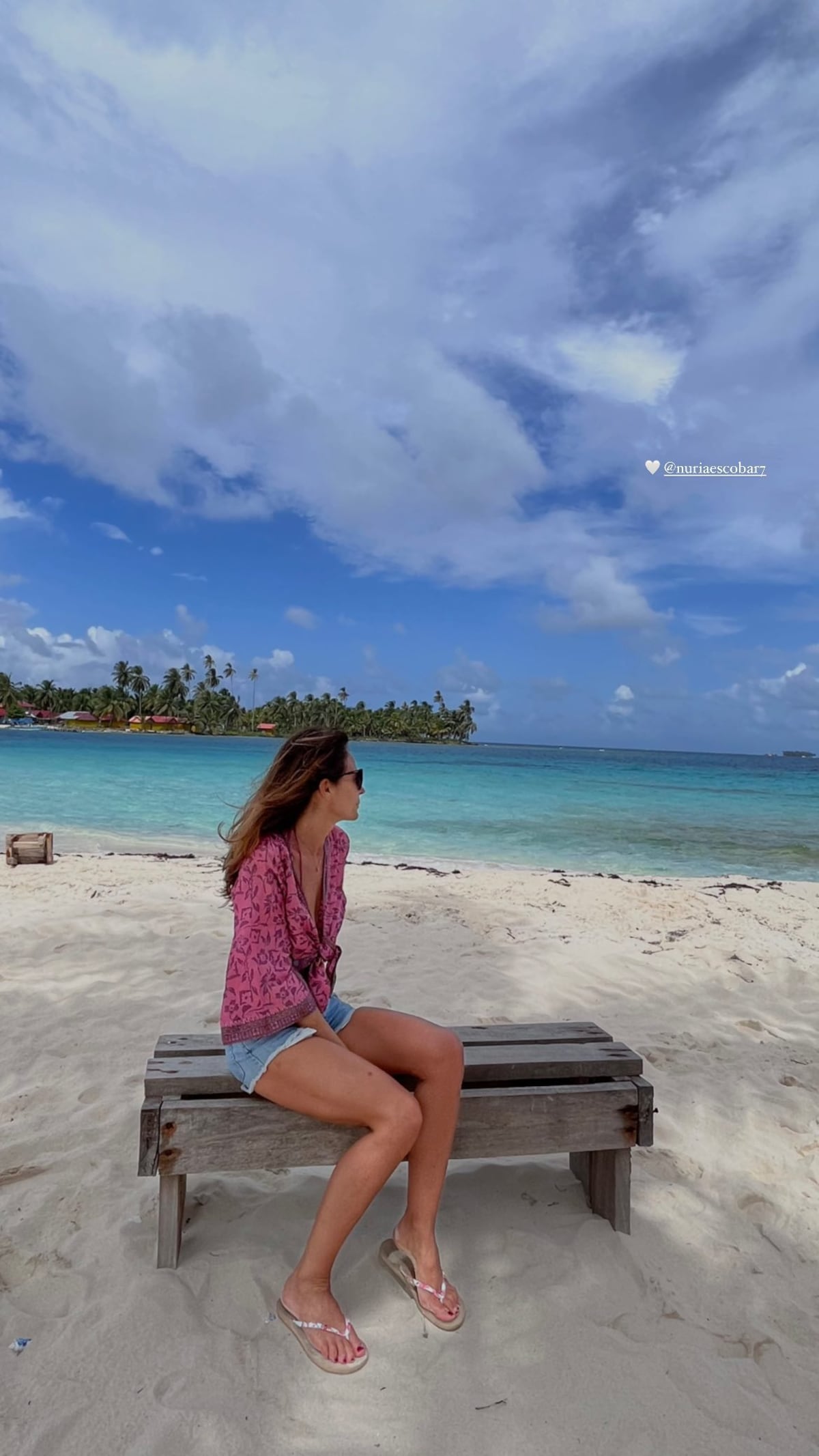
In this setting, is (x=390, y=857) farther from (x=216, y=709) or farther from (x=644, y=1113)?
(x=216, y=709)

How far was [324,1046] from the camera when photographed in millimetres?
2480

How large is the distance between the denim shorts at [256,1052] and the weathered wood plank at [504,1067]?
8 cm

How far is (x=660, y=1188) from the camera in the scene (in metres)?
3.18

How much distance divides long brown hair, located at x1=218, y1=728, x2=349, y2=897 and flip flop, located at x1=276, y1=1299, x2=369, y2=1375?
1327 millimetres

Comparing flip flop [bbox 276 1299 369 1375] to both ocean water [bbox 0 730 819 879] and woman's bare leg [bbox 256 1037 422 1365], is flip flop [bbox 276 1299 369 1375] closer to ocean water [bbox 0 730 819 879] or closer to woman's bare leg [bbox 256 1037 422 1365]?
woman's bare leg [bbox 256 1037 422 1365]

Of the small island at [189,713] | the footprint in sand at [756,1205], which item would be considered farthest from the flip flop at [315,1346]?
the small island at [189,713]

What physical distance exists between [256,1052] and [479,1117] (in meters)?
0.82

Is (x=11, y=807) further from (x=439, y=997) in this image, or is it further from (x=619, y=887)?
(x=439, y=997)

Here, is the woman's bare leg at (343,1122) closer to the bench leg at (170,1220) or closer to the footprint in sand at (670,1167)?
the bench leg at (170,1220)

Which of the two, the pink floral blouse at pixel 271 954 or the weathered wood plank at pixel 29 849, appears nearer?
the pink floral blouse at pixel 271 954

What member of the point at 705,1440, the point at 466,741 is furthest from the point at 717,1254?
the point at 466,741

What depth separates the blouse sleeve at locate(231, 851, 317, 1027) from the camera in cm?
252

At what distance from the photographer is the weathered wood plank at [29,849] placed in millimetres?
10359

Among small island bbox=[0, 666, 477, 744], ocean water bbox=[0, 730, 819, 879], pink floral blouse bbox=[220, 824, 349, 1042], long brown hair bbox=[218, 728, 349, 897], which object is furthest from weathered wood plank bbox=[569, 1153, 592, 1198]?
small island bbox=[0, 666, 477, 744]
